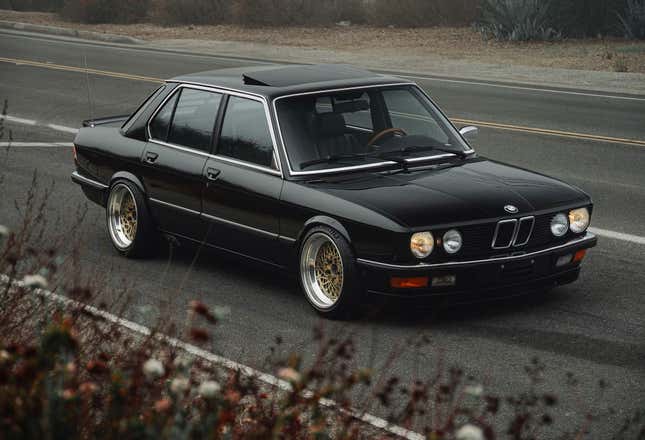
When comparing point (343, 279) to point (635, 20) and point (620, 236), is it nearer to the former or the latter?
point (620, 236)

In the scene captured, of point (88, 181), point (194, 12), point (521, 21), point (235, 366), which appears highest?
point (235, 366)

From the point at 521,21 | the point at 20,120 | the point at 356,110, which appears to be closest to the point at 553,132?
the point at 20,120

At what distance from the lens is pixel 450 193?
761 cm

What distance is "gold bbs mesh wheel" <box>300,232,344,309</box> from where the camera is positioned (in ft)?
25.2

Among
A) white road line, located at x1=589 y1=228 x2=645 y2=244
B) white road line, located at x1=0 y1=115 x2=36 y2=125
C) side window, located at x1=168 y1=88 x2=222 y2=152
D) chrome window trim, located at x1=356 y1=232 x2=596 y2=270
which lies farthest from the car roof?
white road line, located at x1=0 y1=115 x2=36 y2=125

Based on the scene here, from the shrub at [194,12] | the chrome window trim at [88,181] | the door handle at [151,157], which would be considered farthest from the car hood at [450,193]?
the shrub at [194,12]

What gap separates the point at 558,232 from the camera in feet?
25.5

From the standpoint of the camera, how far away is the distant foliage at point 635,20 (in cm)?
3102

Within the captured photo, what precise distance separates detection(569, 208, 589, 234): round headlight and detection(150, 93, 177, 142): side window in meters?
3.22

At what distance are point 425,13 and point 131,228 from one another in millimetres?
28358

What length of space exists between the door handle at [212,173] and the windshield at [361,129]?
0.62 m

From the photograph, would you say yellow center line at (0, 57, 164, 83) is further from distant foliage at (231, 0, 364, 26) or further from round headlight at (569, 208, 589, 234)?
round headlight at (569, 208, 589, 234)

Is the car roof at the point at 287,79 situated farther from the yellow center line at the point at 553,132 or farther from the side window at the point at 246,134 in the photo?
the yellow center line at the point at 553,132

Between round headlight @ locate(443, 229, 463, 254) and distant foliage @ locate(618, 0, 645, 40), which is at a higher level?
round headlight @ locate(443, 229, 463, 254)
